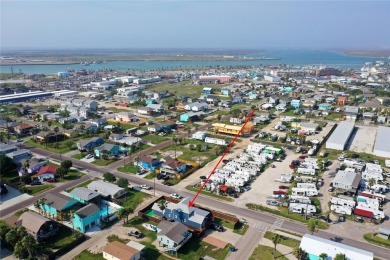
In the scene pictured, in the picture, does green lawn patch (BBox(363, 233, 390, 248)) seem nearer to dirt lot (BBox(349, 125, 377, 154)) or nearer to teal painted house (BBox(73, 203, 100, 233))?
dirt lot (BBox(349, 125, 377, 154))

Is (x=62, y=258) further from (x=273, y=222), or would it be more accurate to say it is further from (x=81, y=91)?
(x=81, y=91)

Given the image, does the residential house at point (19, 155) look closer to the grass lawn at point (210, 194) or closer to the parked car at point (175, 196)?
the parked car at point (175, 196)

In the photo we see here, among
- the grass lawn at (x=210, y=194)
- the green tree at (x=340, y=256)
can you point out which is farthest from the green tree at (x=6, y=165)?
the green tree at (x=340, y=256)

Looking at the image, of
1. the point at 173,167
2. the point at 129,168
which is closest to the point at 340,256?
the point at 173,167

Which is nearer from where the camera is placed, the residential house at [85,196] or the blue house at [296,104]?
the residential house at [85,196]

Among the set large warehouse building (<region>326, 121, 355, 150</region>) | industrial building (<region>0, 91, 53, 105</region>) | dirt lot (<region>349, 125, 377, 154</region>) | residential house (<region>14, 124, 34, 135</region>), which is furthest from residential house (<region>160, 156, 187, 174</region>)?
industrial building (<region>0, 91, 53, 105</region>)

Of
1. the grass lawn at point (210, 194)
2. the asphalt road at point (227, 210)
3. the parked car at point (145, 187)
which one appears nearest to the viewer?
the asphalt road at point (227, 210)

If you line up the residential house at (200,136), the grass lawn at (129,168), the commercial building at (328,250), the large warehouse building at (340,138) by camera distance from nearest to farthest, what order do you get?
the commercial building at (328,250), the grass lawn at (129,168), the large warehouse building at (340,138), the residential house at (200,136)
